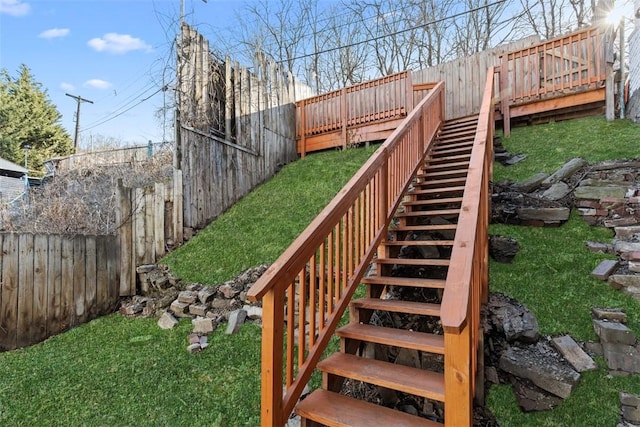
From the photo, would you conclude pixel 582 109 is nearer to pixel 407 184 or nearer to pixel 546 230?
pixel 546 230

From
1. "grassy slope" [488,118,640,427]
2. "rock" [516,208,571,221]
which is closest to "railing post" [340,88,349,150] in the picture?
"grassy slope" [488,118,640,427]

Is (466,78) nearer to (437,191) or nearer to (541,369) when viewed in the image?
(437,191)

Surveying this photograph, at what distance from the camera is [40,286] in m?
3.69

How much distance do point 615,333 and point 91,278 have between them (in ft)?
17.0

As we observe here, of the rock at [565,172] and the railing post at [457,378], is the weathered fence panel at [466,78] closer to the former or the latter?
the rock at [565,172]

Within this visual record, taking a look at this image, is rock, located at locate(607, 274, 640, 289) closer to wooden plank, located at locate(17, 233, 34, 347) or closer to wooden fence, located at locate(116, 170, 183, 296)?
wooden fence, located at locate(116, 170, 183, 296)

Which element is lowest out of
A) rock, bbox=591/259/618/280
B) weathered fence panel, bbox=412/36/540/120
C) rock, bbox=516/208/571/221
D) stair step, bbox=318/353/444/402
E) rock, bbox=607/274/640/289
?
stair step, bbox=318/353/444/402

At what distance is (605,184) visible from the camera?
396cm

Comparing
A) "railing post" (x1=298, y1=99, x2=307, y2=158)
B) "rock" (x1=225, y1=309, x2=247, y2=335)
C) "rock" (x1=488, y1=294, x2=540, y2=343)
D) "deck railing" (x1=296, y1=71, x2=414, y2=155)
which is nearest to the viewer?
"rock" (x1=488, y1=294, x2=540, y2=343)

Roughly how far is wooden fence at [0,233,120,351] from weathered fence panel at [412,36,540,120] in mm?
7560

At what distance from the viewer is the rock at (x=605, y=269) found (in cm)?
287

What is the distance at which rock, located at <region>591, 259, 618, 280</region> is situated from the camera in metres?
2.87

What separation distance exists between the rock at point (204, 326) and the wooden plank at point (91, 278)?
159cm

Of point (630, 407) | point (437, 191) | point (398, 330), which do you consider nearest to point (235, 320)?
point (398, 330)
